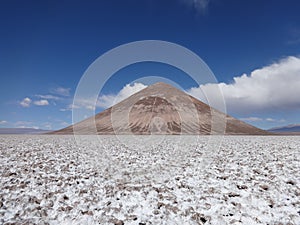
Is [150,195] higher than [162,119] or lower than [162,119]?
lower

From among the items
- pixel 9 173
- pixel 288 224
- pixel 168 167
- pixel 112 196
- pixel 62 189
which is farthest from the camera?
pixel 168 167

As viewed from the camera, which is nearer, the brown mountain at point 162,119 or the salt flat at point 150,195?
the salt flat at point 150,195

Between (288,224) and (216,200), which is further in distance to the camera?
(216,200)

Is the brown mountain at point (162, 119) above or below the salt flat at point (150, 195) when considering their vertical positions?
above

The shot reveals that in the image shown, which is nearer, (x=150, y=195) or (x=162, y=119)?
(x=150, y=195)

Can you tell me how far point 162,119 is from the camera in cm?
10369

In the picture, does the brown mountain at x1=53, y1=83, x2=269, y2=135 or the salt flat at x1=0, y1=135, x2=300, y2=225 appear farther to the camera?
the brown mountain at x1=53, y1=83, x2=269, y2=135

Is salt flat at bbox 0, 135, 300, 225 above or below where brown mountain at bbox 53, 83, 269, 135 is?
below

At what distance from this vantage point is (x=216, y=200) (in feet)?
21.7

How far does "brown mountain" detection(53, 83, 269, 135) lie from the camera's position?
98438 millimetres

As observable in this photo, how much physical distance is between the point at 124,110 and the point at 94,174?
11261cm

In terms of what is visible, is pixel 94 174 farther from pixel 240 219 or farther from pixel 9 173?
pixel 240 219

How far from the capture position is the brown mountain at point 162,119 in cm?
9844

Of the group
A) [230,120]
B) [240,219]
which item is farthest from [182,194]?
[230,120]
